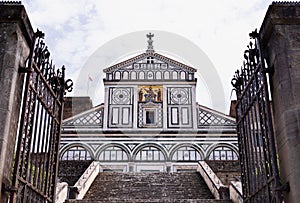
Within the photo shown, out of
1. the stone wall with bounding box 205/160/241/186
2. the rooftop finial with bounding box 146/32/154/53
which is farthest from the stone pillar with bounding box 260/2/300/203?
the rooftop finial with bounding box 146/32/154/53

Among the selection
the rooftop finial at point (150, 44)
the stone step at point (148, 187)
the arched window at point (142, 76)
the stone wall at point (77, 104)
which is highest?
the rooftop finial at point (150, 44)

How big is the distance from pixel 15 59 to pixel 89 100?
88.3 feet

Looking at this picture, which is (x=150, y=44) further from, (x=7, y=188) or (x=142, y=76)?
(x=7, y=188)

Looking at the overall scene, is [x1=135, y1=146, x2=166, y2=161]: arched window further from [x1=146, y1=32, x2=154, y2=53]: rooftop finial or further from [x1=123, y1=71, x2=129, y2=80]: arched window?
[x1=146, y1=32, x2=154, y2=53]: rooftop finial

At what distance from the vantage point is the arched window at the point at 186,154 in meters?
24.5

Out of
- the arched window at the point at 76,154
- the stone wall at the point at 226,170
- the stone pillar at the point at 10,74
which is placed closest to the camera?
the stone pillar at the point at 10,74

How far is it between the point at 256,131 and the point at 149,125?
20.2 meters

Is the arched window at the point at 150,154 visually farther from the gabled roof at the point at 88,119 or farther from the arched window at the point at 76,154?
the gabled roof at the point at 88,119

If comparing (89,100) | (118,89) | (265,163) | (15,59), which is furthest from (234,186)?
(89,100)

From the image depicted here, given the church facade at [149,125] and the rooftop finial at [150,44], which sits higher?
the rooftop finial at [150,44]

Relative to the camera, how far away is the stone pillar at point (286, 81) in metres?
4.61

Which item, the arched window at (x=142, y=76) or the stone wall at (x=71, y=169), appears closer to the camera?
the stone wall at (x=71, y=169)

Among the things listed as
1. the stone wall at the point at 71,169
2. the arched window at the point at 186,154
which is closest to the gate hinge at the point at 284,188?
the stone wall at the point at 71,169

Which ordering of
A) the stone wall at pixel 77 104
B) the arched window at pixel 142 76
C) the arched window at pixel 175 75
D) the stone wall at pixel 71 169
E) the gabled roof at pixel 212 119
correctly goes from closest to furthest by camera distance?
the stone wall at pixel 71 169, the gabled roof at pixel 212 119, the arched window at pixel 142 76, the arched window at pixel 175 75, the stone wall at pixel 77 104
